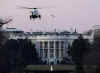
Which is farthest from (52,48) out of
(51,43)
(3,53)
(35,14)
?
(3,53)

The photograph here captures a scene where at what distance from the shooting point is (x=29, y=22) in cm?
253

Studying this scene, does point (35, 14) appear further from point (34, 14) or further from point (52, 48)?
point (52, 48)

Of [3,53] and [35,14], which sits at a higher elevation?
[35,14]

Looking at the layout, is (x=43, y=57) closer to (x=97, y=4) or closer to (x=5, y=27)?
(x=5, y=27)

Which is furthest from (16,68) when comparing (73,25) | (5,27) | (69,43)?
(73,25)

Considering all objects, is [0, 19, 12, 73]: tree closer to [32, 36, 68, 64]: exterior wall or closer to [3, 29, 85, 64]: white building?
[3, 29, 85, 64]: white building

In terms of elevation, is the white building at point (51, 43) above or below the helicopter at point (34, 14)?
below

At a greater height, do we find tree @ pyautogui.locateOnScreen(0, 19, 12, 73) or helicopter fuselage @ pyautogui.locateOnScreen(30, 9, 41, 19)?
helicopter fuselage @ pyautogui.locateOnScreen(30, 9, 41, 19)

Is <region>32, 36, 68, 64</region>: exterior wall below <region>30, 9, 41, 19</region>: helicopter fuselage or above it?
below

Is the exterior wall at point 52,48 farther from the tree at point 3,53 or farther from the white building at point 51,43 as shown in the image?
the tree at point 3,53

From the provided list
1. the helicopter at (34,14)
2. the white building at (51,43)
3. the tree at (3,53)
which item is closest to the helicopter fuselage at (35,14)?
the helicopter at (34,14)

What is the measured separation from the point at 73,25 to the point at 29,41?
2.06 ft

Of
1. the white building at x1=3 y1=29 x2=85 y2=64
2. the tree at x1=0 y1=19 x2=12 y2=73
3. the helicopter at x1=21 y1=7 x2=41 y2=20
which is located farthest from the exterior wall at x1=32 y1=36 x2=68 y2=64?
the tree at x1=0 y1=19 x2=12 y2=73

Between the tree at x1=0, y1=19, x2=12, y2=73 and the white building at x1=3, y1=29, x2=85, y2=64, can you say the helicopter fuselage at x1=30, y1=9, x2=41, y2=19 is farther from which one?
the tree at x1=0, y1=19, x2=12, y2=73
